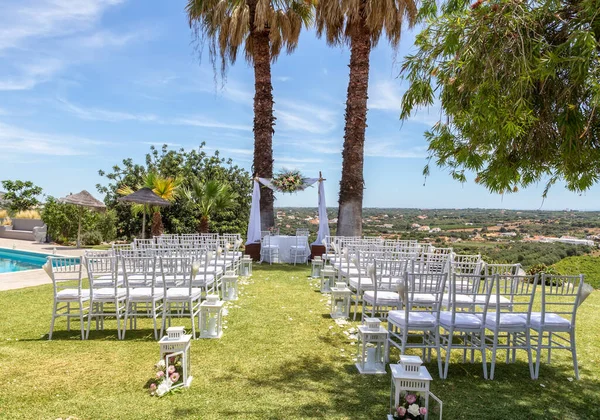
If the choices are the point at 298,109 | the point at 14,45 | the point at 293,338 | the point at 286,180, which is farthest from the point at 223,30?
the point at 293,338

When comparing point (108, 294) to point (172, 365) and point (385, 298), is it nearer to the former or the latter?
point (172, 365)

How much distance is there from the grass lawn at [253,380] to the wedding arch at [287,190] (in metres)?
6.51

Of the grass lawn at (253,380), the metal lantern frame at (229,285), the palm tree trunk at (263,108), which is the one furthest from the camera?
the palm tree trunk at (263,108)

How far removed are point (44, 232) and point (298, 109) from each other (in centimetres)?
1402

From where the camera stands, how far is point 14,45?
42.1 ft

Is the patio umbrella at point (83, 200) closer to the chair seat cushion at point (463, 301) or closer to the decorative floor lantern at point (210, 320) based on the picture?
the decorative floor lantern at point (210, 320)

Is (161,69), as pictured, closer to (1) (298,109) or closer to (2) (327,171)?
(1) (298,109)

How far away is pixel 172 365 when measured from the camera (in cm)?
336

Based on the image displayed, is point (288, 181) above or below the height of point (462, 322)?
above

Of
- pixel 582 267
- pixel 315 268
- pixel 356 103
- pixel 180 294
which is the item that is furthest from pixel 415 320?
pixel 582 267

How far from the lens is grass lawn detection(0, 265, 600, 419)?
2961 mm

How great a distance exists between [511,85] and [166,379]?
342 centimetres

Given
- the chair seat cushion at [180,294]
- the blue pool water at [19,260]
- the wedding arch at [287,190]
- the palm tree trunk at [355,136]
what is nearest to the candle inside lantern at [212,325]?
the chair seat cushion at [180,294]

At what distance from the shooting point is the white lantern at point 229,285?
262 inches
